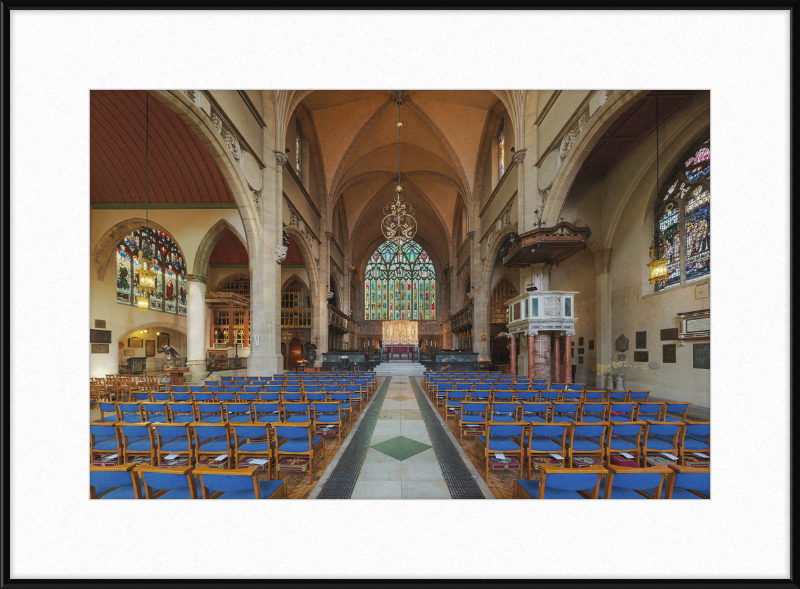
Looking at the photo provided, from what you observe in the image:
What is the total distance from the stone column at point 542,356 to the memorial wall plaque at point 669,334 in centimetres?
305

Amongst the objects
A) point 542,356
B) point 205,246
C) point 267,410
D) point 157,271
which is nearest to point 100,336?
point 157,271

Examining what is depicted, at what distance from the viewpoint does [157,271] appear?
16.3 m

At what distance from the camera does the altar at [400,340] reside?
2248 centimetres

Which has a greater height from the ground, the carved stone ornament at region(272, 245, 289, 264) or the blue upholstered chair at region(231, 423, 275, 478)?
the carved stone ornament at region(272, 245, 289, 264)

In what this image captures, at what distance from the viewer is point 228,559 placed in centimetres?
159

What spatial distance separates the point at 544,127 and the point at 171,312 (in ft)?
62.8

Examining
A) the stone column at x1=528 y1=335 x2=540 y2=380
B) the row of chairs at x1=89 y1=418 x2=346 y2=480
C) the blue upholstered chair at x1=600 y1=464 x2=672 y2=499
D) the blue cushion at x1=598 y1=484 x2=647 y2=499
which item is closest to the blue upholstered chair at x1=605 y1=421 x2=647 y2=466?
the blue cushion at x1=598 y1=484 x2=647 y2=499

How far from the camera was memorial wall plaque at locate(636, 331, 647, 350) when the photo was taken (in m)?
10.3

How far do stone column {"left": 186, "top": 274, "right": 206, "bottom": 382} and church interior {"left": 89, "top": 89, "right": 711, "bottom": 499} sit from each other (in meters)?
0.07

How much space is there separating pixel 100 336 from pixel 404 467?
1448cm

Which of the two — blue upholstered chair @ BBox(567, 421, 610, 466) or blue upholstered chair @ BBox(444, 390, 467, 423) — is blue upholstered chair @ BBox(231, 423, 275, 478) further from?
blue upholstered chair @ BBox(444, 390, 467, 423)

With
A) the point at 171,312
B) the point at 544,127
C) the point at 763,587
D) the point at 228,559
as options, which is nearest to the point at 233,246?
the point at 171,312

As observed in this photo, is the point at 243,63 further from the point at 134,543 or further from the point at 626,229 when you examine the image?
the point at 626,229

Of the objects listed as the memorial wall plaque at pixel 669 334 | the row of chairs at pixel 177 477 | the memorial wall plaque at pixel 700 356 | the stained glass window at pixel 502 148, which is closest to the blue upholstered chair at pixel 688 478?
the row of chairs at pixel 177 477
